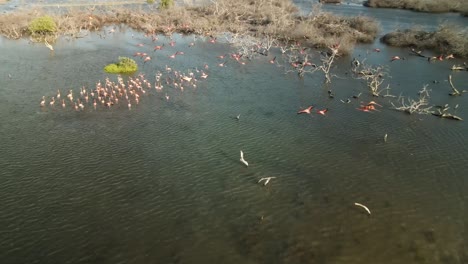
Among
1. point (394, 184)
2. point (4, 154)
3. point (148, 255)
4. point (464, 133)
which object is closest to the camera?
point (148, 255)

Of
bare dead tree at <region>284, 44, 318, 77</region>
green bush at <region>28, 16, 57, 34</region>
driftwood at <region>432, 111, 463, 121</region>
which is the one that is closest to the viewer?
driftwood at <region>432, 111, 463, 121</region>

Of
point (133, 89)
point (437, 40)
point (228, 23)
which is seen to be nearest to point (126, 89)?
point (133, 89)

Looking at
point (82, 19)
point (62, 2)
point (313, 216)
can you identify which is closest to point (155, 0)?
point (62, 2)

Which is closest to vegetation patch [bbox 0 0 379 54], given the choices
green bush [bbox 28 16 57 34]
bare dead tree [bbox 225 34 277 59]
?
bare dead tree [bbox 225 34 277 59]

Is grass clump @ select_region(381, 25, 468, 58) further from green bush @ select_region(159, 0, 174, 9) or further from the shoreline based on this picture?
green bush @ select_region(159, 0, 174, 9)

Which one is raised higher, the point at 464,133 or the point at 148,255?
the point at 464,133

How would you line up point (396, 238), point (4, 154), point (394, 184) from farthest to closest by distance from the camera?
1. point (4, 154)
2. point (394, 184)
3. point (396, 238)

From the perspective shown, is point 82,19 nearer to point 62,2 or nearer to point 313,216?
point 62,2
